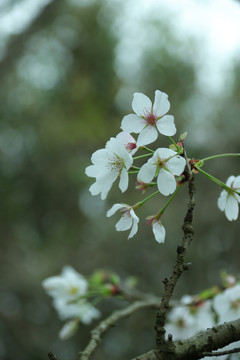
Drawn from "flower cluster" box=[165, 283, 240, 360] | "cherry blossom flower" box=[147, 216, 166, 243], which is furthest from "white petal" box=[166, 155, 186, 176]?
"flower cluster" box=[165, 283, 240, 360]

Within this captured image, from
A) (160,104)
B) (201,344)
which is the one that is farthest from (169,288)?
(160,104)

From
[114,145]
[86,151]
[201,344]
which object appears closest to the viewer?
[201,344]

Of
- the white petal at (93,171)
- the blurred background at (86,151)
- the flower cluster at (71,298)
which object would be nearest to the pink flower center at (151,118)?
the white petal at (93,171)

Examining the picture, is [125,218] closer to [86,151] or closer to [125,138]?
[125,138]

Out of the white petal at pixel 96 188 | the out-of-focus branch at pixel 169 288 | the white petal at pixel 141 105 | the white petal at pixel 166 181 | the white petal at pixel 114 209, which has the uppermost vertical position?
the white petal at pixel 141 105

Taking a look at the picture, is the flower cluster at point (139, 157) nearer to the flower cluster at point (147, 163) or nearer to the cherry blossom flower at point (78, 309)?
the flower cluster at point (147, 163)

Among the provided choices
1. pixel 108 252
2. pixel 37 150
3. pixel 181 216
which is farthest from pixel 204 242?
pixel 37 150

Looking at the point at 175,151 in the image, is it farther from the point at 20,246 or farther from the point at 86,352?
the point at 20,246
